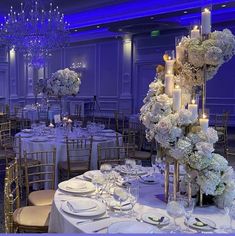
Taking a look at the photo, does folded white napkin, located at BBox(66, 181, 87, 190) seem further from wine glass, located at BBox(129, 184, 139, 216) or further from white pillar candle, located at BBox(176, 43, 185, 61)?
white pillar candle, located at BBox(176, 43, 185, 61)

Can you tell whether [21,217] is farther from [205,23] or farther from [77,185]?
[205,23]

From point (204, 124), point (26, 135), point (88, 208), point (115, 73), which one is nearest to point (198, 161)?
point (204, 124)

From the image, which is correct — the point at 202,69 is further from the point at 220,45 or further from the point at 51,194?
the point at 51,194

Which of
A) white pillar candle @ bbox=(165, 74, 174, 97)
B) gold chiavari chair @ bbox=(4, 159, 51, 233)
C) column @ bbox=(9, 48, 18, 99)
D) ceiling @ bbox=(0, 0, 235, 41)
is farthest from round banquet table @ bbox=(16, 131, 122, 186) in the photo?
column @ bbox=(9, 48, 18, 99)

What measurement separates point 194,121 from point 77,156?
124 inches

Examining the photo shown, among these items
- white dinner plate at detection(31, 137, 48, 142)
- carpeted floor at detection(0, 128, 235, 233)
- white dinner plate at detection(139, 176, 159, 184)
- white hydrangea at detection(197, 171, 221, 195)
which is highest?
white hydrangea at detection(197, 171, 221, 195)

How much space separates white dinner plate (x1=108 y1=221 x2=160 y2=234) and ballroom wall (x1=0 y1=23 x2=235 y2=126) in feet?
32.8

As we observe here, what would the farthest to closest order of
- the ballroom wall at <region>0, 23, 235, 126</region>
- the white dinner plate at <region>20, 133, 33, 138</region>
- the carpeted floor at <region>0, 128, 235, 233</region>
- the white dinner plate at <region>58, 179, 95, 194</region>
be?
the ballroom wall at <region>0, 23, 235, 126</region> → the white dinner plate at <region>20, 133, 33, 138</region> → the carpeted floor at <region>0, 128, 235, 233</region> → the white dinner plate at <region>58, 179, 95, 194</region>

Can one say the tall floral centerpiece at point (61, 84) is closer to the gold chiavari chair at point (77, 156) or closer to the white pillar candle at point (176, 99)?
the gold chiavari chair at point (77, 156)

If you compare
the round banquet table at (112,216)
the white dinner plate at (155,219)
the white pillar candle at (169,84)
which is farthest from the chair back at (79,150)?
the white dinner plate at (155,219)

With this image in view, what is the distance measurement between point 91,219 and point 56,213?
11.6 inches

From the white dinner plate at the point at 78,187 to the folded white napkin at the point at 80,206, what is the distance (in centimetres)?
24

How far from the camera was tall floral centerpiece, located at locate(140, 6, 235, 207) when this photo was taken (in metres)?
2.15

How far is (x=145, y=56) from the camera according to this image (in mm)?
12648
